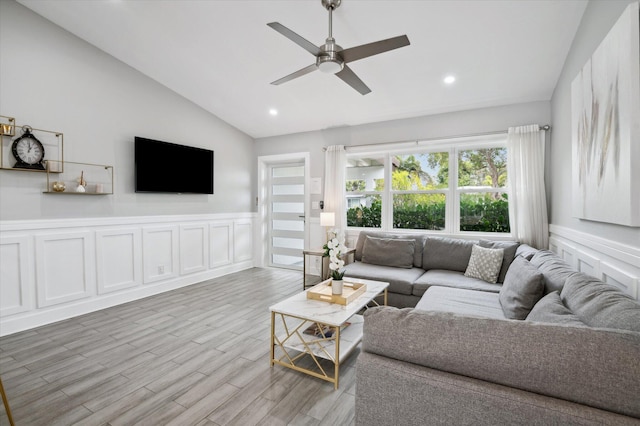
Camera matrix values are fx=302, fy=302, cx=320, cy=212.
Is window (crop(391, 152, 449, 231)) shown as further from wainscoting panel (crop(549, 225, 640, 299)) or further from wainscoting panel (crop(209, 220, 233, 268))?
wainscoting panel (crop(209, 220, 233, 268))

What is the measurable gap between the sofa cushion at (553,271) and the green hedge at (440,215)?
148 centimetres

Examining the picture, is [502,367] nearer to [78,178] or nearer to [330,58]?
[330,58]

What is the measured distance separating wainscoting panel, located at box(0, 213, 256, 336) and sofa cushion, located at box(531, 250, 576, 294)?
173 inches

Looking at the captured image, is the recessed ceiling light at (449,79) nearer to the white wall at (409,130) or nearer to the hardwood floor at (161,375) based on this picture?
the white wall at (409,130)

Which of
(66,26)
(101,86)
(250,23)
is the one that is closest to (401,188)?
(250,23)

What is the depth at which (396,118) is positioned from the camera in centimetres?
444

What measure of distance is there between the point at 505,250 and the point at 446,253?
0.63m

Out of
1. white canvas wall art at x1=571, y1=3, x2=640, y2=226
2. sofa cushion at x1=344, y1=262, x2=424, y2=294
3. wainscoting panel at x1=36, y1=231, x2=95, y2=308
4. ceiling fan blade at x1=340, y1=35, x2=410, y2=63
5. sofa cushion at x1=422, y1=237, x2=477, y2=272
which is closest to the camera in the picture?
white canvas wall art at x1=571, y1=3, x2=640, y2=226

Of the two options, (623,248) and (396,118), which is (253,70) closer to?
(396,118)

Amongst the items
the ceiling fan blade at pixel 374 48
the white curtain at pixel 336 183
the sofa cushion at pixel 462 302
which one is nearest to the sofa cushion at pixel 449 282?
the sofa cushion at pixel 462 302

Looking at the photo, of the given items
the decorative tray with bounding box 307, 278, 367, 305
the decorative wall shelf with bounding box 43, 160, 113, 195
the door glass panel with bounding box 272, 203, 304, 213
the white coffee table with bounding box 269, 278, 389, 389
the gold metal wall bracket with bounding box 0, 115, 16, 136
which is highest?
the gold metal wall bracket with bounding box 0, 115, 16, 136

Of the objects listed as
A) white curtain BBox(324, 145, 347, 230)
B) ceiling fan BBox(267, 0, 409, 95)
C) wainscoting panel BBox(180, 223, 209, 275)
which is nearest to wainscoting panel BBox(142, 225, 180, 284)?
wainscoting panel BBox(180, 223, 209, 275)

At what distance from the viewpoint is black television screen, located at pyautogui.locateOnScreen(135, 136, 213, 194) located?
403cm

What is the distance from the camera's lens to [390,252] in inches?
155
